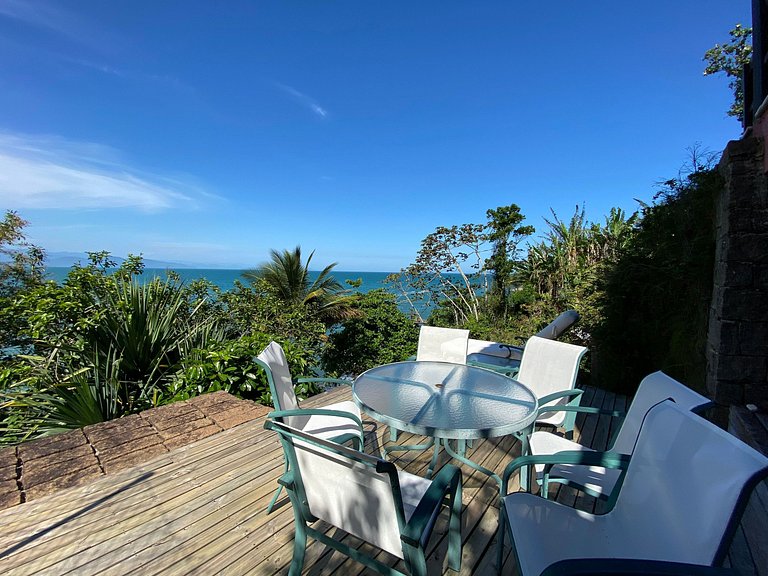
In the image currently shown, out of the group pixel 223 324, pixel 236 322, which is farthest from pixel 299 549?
pixel 236 322

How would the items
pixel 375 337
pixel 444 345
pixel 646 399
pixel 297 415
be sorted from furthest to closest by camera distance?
pixel 375 337 → pixel 444 345 → pixel 297 415 → pixel 646 399

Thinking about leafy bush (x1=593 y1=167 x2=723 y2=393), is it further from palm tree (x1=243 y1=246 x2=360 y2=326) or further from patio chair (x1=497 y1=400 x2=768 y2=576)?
palm tree (x1=243 y1=246 x2=360 y2=326)

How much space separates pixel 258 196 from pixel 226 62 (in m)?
11.5

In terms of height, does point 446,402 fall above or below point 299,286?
below

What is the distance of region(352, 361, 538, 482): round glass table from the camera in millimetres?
1575

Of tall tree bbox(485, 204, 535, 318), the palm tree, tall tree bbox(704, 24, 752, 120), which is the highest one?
tall tree bbox(704, 24, 752, 120)

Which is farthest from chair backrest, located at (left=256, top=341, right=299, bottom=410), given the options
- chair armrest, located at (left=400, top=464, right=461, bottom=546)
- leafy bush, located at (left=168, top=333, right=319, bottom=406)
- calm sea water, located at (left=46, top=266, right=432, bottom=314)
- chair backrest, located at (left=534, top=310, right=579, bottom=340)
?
calm sea water, located at (left=46, top=266, right=432, bottom=314)

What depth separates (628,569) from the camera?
0.72 metres

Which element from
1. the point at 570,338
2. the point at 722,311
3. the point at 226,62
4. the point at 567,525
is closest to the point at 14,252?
the point at 226,62

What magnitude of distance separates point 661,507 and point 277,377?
170cm

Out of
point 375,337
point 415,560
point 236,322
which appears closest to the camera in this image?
point 415,560

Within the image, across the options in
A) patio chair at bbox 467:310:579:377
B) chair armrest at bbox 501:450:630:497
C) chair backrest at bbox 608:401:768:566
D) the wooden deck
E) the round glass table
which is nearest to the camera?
chair backrest at bbox 608:401:768:566

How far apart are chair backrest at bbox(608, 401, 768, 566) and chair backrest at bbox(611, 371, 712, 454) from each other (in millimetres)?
294

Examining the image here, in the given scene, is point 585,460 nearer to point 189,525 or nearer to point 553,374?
point 553,374
